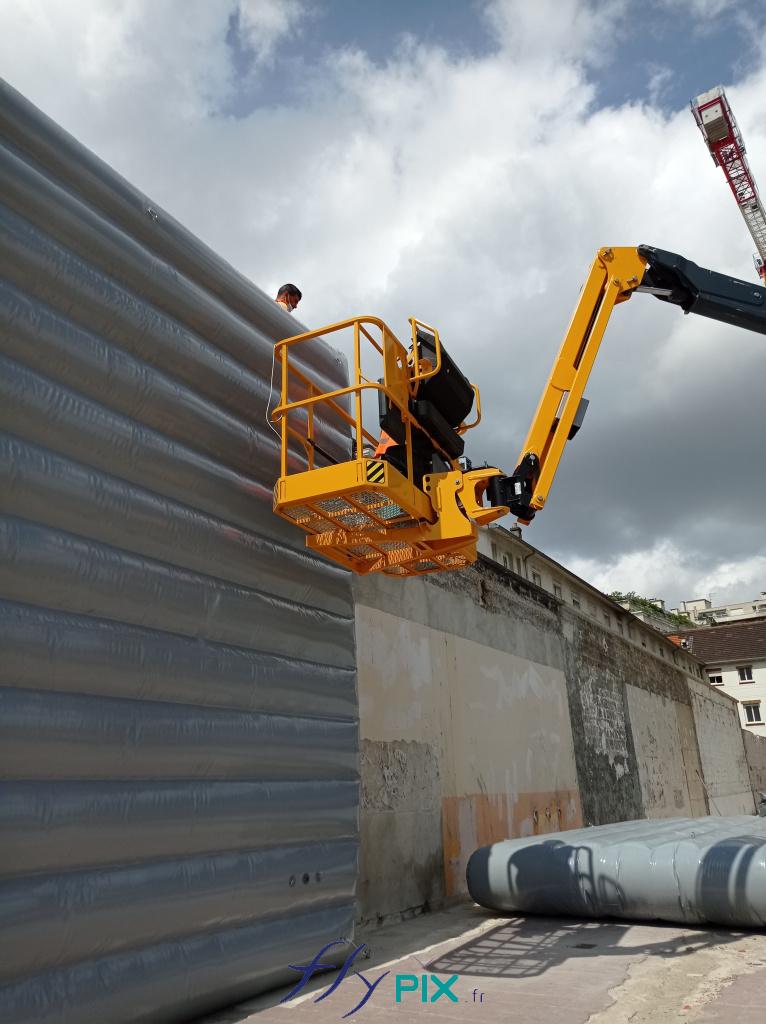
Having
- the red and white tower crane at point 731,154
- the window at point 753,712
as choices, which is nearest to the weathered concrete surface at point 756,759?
the window at point 753,712

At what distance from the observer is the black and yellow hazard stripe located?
5.15m

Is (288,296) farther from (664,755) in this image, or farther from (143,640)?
(664,755)

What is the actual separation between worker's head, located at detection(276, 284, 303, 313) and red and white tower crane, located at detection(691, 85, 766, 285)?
32268 millimetres

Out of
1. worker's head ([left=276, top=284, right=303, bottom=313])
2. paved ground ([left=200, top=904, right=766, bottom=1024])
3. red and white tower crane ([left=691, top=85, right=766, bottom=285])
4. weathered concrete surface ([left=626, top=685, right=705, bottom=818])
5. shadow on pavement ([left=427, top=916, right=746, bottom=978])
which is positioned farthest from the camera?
red and white tower crane ([left=691, top=85, right=766, bottom=285])

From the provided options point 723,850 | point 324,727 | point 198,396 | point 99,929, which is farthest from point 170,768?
point 723,850

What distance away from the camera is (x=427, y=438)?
6.25m

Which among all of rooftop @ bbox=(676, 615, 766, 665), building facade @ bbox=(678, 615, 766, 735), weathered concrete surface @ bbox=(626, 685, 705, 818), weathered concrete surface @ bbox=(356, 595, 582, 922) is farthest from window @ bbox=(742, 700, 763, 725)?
weathered concrete surface @ bbox=(356, 595, 582, 922)

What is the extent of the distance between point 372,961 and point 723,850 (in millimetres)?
3043

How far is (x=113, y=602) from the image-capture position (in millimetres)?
4402

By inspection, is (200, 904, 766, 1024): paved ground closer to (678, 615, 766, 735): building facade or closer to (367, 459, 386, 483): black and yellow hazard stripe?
(367, 459, 386, 483): black and yellow hazard stripe

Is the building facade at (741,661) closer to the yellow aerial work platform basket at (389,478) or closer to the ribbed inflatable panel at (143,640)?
the yellow aerial work platform basket at (389,478)

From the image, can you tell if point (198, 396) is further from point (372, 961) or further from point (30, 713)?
point (372, 961)

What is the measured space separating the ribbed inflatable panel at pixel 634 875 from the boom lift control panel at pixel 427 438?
3.10 metres

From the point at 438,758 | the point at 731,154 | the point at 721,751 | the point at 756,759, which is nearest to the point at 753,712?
the point at 756,759
